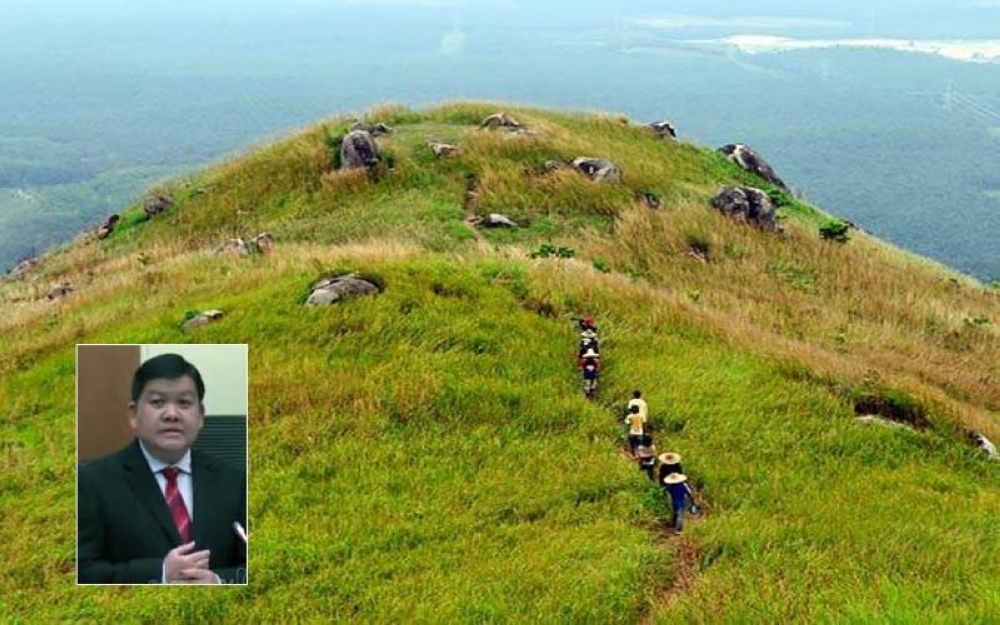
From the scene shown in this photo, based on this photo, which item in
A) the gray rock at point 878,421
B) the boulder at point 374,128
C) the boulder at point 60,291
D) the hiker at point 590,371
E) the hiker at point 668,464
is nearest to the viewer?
the hiker at point 668,464

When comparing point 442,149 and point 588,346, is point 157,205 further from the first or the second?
point 588,346

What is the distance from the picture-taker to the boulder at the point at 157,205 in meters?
31.5

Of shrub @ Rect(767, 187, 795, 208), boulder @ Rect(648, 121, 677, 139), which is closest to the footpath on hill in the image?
shrub @ Rect(767, 187, 795, 208)

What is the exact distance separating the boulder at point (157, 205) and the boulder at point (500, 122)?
1106cm

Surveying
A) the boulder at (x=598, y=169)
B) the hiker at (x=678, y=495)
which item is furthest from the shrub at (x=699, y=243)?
the hiker at (x=678, y=495)

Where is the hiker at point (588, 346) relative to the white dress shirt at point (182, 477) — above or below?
below

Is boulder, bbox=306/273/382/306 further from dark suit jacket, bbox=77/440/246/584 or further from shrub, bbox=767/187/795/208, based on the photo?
shrub, bbox=767/187/795/208

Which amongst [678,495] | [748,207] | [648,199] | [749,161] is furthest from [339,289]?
[749,161]

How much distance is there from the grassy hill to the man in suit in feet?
9.72

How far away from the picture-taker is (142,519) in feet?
23.6

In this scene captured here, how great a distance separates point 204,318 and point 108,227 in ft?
59.6

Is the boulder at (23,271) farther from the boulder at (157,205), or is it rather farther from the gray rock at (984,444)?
the gray rock at (984,444)

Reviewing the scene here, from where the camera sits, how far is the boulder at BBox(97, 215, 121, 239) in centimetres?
3244

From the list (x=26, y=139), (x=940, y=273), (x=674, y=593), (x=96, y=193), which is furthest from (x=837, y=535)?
(x=26, y=139)
